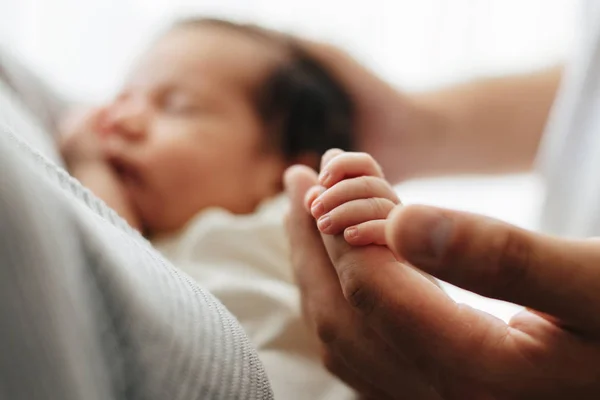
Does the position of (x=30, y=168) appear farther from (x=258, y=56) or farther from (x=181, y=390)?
(x=258, y=56)

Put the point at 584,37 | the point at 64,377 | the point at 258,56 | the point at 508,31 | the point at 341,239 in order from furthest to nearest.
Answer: the point at 508,31
the point at 258,56
the point at 584,37
the point at 341,239
the point at 64,377

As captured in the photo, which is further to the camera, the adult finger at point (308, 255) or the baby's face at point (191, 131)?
the baby's face at point (191, 131)

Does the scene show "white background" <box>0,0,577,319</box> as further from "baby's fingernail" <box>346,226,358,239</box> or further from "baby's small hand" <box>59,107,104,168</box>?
"baby's fingernail" <box>346,226,358,239</box>

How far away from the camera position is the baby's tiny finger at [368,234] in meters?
0.38

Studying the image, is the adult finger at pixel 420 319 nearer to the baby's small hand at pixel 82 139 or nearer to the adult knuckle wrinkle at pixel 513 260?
the adult knuckle wrinkle at pixel 513 260

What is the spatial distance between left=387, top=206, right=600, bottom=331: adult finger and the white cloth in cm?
40

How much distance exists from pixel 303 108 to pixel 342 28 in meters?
0.36

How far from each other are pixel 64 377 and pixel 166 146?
1.88ft

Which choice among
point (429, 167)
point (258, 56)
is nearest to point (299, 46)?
point (258, 56)

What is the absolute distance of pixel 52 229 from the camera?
29 centimetres

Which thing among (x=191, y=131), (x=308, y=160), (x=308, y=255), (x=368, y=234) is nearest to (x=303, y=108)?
(x=308, y=160)

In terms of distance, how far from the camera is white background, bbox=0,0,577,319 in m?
1.27

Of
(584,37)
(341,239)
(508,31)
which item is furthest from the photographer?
(508,31)

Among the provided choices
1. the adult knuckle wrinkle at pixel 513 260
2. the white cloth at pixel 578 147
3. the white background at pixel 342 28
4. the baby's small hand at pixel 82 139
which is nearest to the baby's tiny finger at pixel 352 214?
the adult knuckle wrinkle at pixel 513 260
